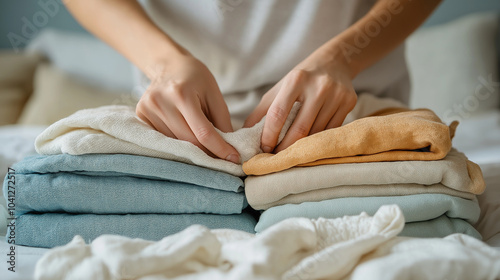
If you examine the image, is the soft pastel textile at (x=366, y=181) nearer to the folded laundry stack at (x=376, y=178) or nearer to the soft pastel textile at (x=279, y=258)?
the folded laundry stack at (x=376, y=178)

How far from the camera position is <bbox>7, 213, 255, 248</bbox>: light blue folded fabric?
0.67m

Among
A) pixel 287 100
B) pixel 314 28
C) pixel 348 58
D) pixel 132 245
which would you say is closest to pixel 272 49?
pixel 314 28

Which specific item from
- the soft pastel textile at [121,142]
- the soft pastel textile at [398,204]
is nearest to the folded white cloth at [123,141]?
the soft pastel textile at [121,142]

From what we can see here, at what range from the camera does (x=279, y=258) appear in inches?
19.0

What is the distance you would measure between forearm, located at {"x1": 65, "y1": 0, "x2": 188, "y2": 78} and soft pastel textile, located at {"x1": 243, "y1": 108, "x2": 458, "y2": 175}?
284 millimetres

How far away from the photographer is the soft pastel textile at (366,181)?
64cm

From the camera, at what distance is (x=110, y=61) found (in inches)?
95.3

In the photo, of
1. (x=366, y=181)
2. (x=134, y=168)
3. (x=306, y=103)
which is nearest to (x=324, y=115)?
(x=306, y=103)

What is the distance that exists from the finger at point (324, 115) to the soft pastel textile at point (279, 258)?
256 millimetres

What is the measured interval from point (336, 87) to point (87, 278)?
47cm

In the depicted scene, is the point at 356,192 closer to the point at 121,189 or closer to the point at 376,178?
the point at 376,178

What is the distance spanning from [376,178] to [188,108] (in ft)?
0.95

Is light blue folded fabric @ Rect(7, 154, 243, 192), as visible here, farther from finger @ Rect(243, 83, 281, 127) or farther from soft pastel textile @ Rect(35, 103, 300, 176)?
finger @ Rect(243, 83, 281, 127)

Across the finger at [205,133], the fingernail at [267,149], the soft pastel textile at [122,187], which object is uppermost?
the finger at [205,133]
